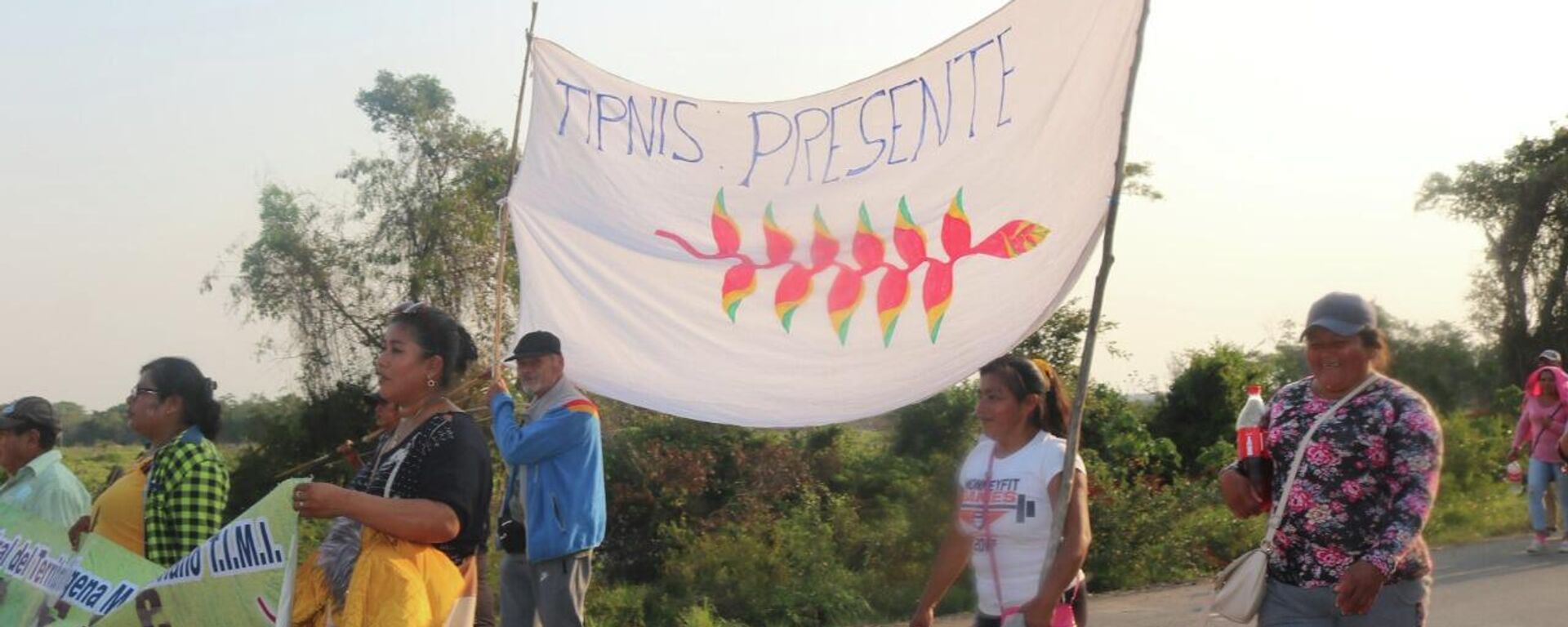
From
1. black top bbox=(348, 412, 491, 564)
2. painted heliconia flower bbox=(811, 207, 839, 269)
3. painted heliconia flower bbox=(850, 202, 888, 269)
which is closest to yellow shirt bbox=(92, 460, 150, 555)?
black top bbox=(348, 412, 491, 564)

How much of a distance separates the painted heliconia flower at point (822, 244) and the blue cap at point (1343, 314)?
135 centimetres

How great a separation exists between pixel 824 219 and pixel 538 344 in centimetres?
136

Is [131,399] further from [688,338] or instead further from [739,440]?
[739,440]

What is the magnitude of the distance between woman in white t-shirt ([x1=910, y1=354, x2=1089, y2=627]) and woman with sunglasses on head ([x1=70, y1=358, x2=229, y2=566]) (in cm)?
219

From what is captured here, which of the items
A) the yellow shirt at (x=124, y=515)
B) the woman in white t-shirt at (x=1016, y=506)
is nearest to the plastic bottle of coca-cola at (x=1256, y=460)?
the woman in white t-shirt at (x=1016, y=506)

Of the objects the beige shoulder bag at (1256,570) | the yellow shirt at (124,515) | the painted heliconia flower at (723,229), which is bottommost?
the beige shoulder bag at (1256,570)

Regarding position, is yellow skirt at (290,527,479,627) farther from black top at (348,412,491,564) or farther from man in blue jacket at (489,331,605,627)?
man in blue jacket at (489,331,605,627)

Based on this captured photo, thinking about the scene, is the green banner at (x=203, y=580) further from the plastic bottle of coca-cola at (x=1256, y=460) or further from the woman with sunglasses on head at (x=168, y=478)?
the plastic bottle of coca-cola at (x=1256, y=460)

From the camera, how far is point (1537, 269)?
35.1 m

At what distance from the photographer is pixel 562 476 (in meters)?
5.92

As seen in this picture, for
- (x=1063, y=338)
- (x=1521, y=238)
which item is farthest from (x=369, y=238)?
(x=1521, y=238)

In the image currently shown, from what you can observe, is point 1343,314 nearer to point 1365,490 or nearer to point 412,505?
point 1365,490

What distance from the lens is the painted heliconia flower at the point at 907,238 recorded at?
14.4 ft

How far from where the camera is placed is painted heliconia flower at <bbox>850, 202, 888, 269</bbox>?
14.7ft
